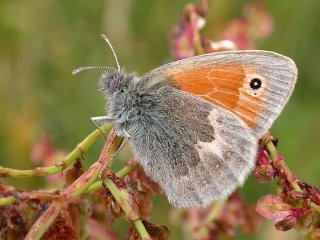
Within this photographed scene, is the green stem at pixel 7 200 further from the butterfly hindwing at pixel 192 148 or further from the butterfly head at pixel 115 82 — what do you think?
the butterfly head at pixel 115 82

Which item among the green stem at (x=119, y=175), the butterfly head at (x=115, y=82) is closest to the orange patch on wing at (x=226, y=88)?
the butterfly head at (x=115, y=82)

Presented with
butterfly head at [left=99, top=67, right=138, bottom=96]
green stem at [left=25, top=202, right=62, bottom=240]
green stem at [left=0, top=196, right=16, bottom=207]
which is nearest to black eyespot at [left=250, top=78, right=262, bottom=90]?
butterfly head at [left=99, top=67, right=138, bottom=96]

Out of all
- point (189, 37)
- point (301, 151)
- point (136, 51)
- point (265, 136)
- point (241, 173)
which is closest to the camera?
point (265, 136)

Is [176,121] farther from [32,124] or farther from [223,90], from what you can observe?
[32,124]

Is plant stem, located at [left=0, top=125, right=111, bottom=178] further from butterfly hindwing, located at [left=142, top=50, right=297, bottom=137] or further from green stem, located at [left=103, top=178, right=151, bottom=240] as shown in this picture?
butterfly hindwing, located at [left=142, top=50, right=297, bottom=137]

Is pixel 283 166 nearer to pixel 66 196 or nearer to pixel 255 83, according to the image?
pixel 255 83

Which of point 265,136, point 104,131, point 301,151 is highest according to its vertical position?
point 104,131

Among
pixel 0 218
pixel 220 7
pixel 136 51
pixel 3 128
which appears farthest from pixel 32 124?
pixel 0 218
